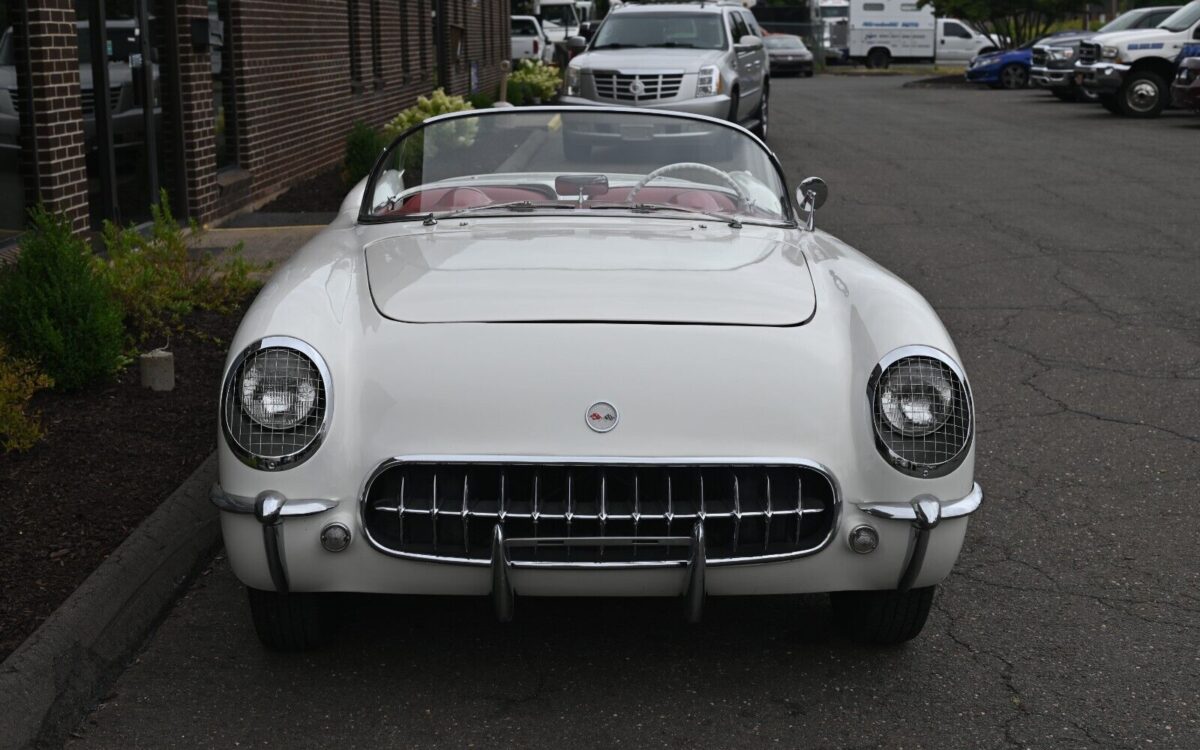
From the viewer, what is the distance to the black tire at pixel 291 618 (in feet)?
12.7

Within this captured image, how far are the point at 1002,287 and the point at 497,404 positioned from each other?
22.1 ft

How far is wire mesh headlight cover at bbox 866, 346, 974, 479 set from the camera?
3656mm

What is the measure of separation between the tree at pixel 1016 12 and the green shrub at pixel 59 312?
38.5 meters

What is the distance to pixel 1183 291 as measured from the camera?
31.2ft

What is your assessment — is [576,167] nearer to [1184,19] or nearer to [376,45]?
[376,45]

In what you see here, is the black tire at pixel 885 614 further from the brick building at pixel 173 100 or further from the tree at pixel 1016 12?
the tree at pixel 1016 12

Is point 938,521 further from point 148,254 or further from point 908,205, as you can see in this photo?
point 908,205

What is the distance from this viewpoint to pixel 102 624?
156 inches

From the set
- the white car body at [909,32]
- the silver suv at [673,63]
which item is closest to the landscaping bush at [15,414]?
the silver suv at [673,63]

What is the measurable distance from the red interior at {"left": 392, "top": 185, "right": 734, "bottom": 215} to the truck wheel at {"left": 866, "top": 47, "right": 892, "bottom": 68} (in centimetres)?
5048

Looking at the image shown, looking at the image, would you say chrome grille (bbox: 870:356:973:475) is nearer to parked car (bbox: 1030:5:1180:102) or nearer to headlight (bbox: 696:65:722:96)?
headlight (bbox: 696:65:722:96)

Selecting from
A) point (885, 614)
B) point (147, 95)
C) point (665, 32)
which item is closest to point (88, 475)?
point (885, 614)

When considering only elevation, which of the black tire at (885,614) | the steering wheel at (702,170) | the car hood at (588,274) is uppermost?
the steering wheel at (702,170)

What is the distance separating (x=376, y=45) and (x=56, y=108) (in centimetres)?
1069
